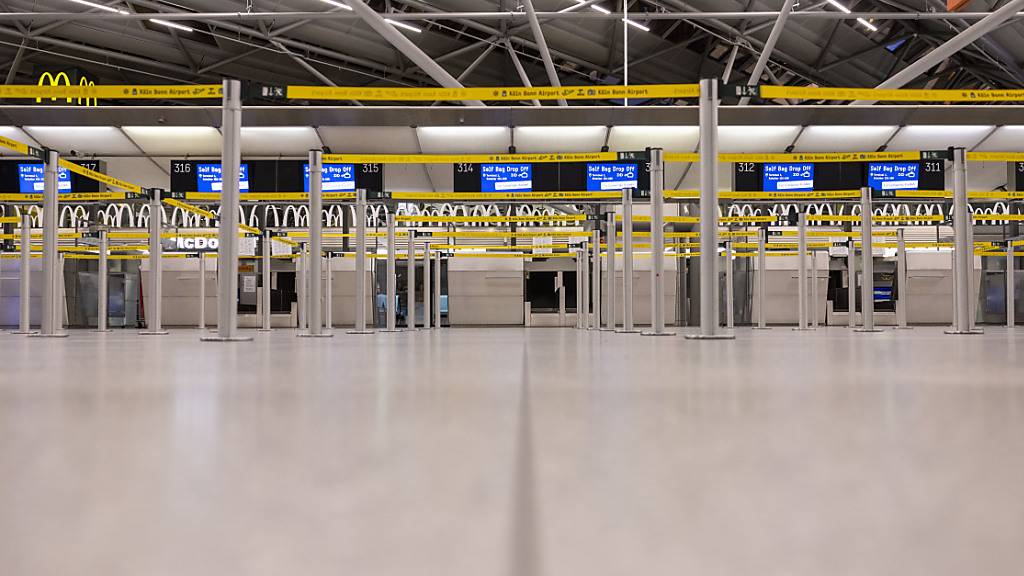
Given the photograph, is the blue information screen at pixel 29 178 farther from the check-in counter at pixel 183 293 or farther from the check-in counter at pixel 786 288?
the check-in counter at pixel 786 288

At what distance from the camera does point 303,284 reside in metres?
9.43

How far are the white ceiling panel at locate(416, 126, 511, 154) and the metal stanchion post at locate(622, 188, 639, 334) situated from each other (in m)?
4.39

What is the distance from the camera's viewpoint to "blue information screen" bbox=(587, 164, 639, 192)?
42.6ft

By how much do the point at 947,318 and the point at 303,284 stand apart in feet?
52.8

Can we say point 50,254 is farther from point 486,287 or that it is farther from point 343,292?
point 486,287

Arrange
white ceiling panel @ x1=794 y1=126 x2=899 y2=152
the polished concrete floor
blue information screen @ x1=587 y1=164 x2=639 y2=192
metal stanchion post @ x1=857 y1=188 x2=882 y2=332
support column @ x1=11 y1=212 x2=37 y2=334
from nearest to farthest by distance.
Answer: the polished concrete floor → support column @ x1=11 y1=212 x2=37 y2=334 → metal stanchion post @ x1=857 y1=188 x2=882 y2=332 → blue information screen @ x1=587 y1=164 x2=639 y2=192 → white ceiling panel @ x1=794 y1=126 x2=899 y2=152

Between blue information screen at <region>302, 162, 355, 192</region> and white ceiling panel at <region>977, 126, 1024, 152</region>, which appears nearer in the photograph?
white ceiling panel at <region>977, 126, 1024, 152</region>

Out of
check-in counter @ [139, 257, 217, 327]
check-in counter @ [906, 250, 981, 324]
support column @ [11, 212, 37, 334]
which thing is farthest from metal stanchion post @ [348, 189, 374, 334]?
check-in counter @ [906, 250, 981, 324]

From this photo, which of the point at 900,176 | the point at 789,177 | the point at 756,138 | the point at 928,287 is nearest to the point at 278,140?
the point at 756,138

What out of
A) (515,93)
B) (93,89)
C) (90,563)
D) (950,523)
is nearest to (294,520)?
(90,563)

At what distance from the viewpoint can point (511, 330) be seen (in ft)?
35.8

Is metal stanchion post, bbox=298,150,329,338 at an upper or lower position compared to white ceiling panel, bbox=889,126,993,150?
lower

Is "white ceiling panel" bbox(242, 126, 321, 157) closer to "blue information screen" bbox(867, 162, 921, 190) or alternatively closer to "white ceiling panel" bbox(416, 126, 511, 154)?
"white ceiling panel" bbox(416, 126, 511, 154)

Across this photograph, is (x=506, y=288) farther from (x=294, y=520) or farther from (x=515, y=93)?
(x=294, y=520)
